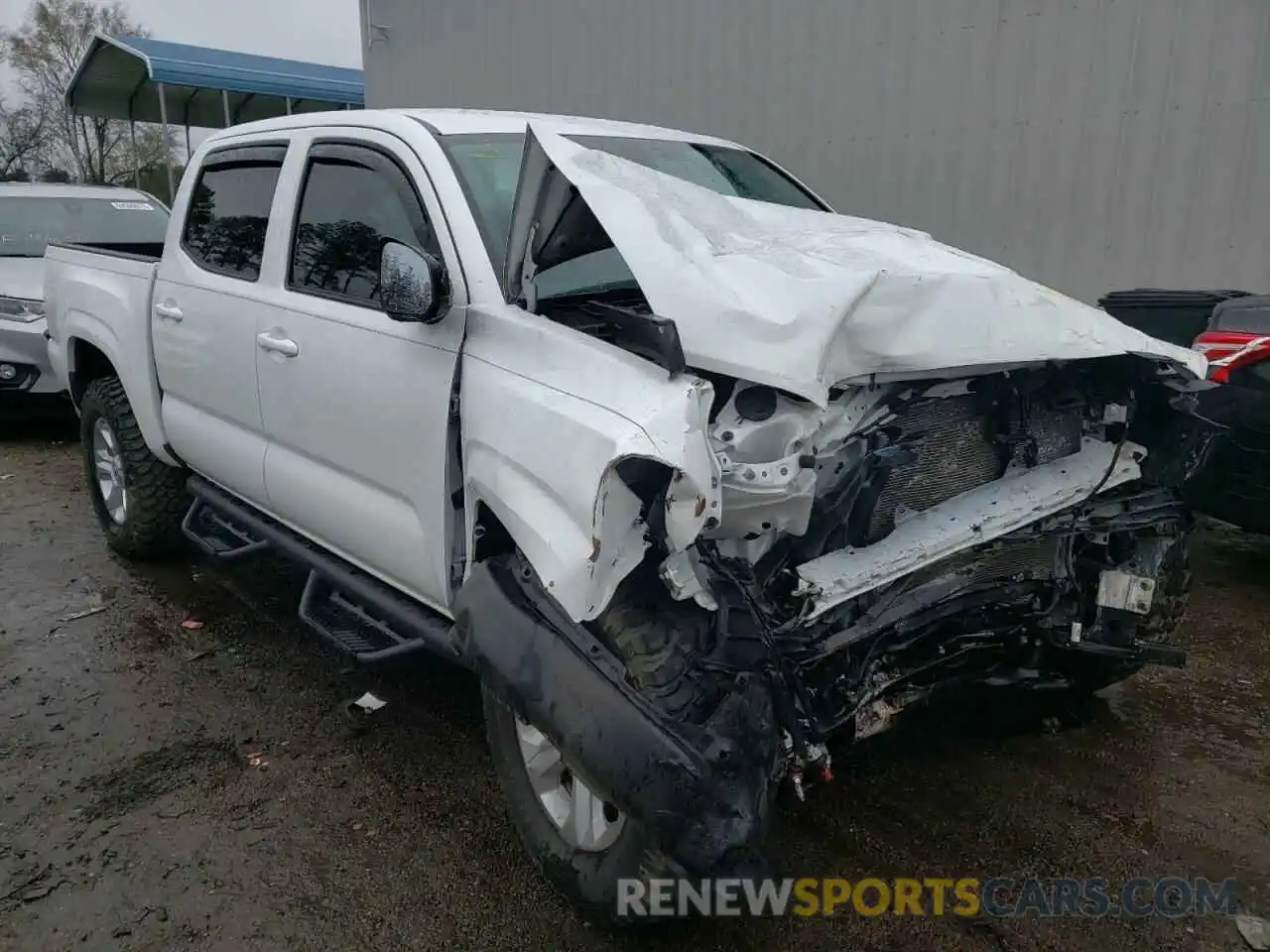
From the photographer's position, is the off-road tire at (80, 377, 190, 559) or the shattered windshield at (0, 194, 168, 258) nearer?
the off-road tire at (80, 377, 190, 559)

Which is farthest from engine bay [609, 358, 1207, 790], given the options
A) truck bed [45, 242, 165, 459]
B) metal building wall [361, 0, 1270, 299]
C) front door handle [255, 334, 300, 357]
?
metal building wall [361, 0, 1270, 299]

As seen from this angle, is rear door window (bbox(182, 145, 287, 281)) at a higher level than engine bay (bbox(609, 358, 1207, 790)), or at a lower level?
higher

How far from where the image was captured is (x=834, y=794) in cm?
316

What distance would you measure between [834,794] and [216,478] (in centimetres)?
286

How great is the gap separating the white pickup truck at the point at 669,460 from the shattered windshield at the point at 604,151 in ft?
0.04

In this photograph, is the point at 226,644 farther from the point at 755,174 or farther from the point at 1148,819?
the point at 1148,819

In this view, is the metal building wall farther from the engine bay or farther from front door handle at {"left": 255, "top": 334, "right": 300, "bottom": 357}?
front door handle at {"left": 255, "top": 334, "right": 300, "bottom": 357}

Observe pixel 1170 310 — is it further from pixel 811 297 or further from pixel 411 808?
pixel 411 808

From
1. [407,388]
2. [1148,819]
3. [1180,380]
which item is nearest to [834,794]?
[1148,819]

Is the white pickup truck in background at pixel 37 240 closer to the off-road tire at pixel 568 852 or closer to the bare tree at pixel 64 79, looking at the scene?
the off-road tire at pixel 568 852

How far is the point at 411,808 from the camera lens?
3.10 meters

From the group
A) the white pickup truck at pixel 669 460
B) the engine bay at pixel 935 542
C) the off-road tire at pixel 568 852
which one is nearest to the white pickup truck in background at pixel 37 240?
the white pickup truck at pixel 669 460

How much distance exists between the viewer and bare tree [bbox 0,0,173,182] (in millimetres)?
35562

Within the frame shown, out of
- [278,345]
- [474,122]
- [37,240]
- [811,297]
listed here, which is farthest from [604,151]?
[37,240]
